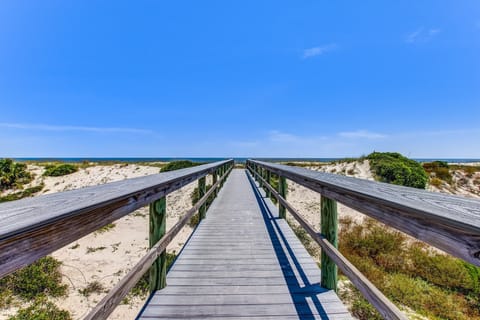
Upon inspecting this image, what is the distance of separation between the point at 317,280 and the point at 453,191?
42.1 feet

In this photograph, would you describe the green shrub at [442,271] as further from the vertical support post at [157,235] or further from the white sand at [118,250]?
the vertical support post at [157,235]

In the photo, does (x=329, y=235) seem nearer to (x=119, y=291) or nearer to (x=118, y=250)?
(x=119, y=291)

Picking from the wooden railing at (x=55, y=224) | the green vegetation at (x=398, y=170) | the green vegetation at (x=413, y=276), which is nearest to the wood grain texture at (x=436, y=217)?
the wooden railing at (x=55, y=224)

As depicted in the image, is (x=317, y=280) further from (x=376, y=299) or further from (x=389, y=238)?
(x=389, y=238)

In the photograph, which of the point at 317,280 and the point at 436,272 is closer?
the point at 317,280

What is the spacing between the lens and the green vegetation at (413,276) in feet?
10.3

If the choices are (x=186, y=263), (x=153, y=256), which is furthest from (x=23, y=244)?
(x=186, y=263)

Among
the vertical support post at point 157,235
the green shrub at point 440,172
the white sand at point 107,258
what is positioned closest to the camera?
the vertical support post at point 157,235

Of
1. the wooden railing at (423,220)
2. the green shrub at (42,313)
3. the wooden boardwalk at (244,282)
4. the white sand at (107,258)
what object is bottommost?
the white sand at (107,258)

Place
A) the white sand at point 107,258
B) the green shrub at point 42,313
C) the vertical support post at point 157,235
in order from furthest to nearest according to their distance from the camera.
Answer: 1. the white sand at point 107,258
2. the green shrub at point 42,313
3. the vertical support post at point 157,235

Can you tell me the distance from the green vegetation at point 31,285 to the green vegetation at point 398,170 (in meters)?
11.6

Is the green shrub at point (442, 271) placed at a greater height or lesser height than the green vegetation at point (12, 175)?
lesser

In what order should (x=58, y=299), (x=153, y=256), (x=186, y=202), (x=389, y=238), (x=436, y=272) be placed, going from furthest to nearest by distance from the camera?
(x=186, y=202) → (x=389, y=238) → (x=436, y=272) → (x=58, y=299) → (x=153, y=256)

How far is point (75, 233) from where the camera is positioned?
3.26 feet
